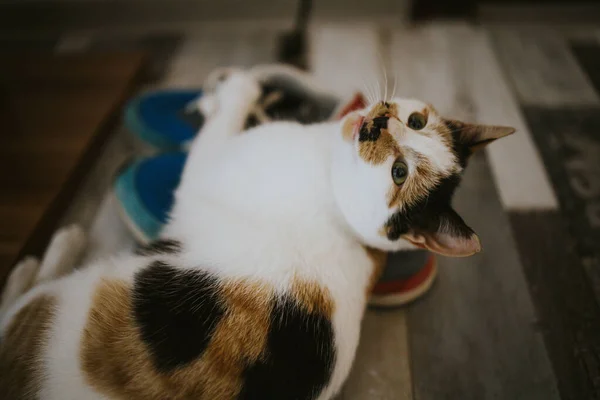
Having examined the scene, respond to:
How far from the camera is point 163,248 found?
3.21ft

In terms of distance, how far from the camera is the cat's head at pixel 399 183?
0.87m

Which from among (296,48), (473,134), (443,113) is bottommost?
(443,113)

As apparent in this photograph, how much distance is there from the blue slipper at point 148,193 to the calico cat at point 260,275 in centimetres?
20

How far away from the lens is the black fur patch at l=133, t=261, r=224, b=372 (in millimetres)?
788

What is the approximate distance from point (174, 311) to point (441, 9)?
88.7 inches

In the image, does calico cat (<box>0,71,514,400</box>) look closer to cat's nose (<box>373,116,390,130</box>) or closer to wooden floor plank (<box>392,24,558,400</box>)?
cat's nose (<box>373,116,390,130</box>)

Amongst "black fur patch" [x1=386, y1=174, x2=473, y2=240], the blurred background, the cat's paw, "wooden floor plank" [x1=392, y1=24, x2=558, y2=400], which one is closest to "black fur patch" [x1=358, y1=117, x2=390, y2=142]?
"black fur patch" [x1=386, y1=174, x2=473, y2=240]

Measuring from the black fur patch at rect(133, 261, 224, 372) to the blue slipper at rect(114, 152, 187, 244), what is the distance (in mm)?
348

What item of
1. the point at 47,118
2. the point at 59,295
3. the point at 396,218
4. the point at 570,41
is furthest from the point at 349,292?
the point at 570,41

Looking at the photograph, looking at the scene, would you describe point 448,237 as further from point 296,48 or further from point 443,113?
point 296,48

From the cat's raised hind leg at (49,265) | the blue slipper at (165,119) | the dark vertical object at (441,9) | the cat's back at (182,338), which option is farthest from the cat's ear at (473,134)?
the dark vertical object at (441,9)

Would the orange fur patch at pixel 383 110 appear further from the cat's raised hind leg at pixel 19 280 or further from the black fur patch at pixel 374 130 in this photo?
the cat's raised hind leg at pixel 19 280

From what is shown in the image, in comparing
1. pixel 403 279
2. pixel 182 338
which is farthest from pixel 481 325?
pixel 182 338

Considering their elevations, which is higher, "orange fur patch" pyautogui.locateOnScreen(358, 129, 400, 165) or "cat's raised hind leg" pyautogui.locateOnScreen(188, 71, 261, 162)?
"orange fur patch" pyautogui.locateOnScreen(358, 129, 400, 165)
